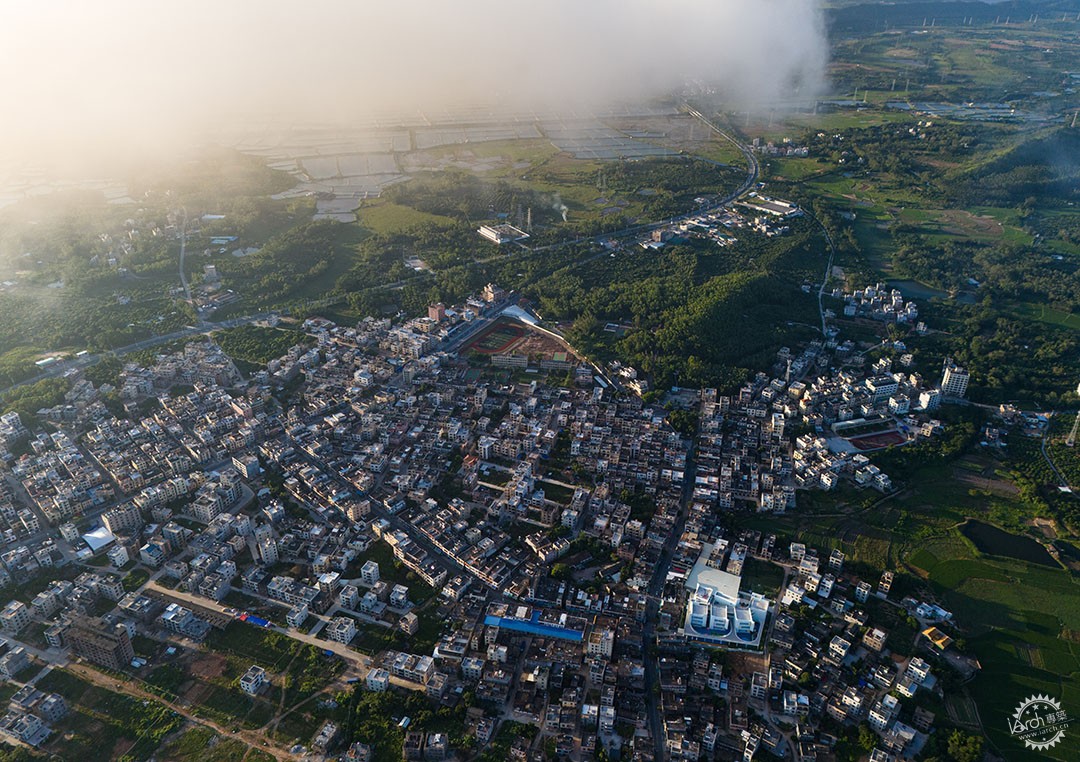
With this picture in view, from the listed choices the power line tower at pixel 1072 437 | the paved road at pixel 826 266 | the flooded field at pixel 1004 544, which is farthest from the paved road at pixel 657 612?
the paved road at pixel 826 266

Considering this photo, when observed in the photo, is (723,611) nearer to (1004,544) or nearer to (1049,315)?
(1004,544)

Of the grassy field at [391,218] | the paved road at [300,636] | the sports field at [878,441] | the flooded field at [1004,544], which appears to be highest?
the grassy field at [391,218]

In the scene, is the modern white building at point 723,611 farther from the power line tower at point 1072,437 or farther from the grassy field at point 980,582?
the power line tower at point 1072,437

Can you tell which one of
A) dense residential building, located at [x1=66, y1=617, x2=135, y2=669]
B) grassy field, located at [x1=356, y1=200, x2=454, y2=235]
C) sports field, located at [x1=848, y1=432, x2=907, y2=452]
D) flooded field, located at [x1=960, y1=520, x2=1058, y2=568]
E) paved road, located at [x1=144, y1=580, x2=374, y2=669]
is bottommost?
flooded field, located at [x1=960, y1=520, x2=1058, y2=568]

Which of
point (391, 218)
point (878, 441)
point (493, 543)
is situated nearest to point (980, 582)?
point (878, 441)

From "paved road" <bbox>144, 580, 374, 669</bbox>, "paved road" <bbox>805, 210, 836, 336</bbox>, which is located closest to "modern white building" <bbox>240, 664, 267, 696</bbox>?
"paved road" <bbox>144, 580, 374, 669</bbox>

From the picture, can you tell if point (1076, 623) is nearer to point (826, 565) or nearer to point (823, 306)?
point (826, 565)

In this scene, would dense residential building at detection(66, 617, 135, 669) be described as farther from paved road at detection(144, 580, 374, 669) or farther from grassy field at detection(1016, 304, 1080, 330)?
grassy field at detection(1016, 304, 1080, 330)

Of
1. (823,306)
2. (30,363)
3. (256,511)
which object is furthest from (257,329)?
(823,306)
